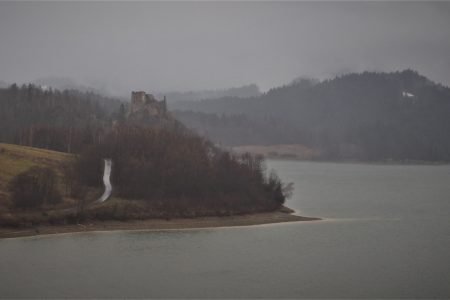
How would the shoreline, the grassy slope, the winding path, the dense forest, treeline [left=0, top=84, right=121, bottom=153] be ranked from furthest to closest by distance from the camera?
1. treeline [left=0, top=84, right=121, bottom=153]
2. the grassy slope
3. the winding path
4. the dense forest
5. the shoreline

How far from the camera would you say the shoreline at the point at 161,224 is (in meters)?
61.0

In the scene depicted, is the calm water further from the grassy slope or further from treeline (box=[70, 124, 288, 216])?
the grassy slope

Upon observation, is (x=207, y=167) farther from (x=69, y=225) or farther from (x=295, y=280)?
(x=295, y=280)

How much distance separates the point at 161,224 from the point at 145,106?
94.2 meters

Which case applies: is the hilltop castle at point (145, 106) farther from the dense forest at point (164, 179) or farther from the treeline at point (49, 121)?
the dense forest at point (164, 179)

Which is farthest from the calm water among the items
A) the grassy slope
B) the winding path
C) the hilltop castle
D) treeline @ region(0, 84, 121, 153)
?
the hilltop castle

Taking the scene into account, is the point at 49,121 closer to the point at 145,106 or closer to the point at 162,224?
the point at 145,106

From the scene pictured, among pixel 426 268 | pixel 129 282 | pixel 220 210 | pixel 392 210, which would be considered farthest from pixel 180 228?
pixel 392 210

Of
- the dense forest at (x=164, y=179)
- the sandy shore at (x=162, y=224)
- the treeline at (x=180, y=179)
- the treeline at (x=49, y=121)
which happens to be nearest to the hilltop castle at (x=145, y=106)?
the treeline at (x=49, y=121)

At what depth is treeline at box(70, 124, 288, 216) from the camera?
77875mm

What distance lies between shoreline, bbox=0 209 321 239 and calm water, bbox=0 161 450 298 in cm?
231

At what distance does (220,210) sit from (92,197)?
1629cm

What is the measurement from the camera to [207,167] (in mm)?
86875

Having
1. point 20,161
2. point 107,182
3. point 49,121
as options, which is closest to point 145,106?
point 49,121
